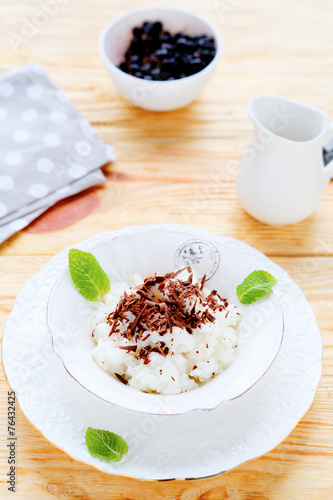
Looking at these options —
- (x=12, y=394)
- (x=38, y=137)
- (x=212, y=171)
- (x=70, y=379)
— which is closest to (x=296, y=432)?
(x=70, y=379)

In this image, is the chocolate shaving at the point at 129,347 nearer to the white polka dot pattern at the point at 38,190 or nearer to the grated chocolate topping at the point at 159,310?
the grated chocolate topping at the point at 159,310

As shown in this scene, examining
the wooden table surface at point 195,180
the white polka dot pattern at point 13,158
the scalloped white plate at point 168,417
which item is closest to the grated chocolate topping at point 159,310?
the scalloped white plate at point 168,417

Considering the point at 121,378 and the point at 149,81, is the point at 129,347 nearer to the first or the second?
the point at 121,378

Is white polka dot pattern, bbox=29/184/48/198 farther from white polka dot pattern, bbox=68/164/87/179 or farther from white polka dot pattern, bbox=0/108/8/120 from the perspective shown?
white polka dot pattern, bbox=0/108/8/120

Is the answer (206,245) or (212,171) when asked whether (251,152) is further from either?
(206,245)

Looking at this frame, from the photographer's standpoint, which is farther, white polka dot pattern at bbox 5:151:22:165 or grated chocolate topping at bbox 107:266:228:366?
white polka dot pattern at bbox 5:151:22:165

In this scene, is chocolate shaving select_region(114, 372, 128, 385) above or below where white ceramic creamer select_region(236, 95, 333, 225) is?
below

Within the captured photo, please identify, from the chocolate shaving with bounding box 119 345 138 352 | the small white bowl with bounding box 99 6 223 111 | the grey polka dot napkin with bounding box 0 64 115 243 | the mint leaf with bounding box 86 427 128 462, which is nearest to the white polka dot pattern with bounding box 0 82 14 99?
the grey polka dot napkin with bounding box 0 64 115 243
